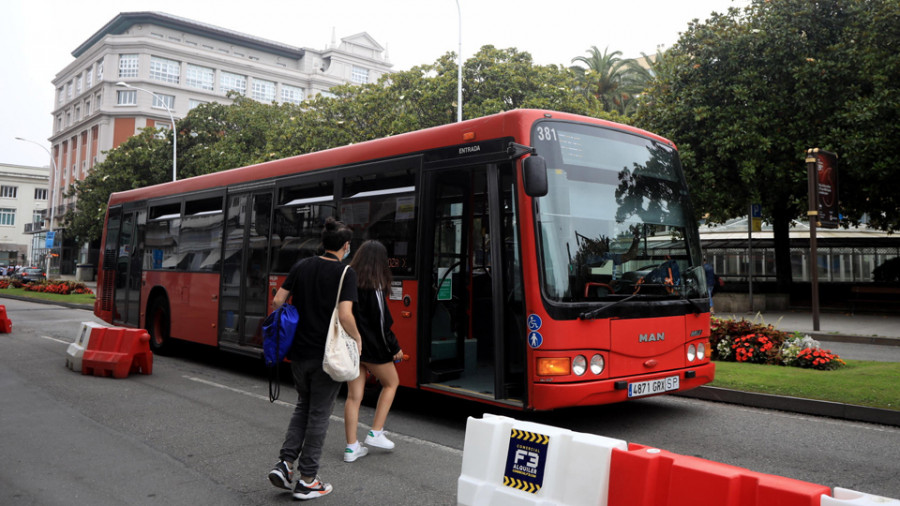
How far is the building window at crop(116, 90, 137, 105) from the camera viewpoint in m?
66.8

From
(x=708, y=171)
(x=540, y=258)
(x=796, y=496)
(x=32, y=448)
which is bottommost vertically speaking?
(x=32, y=448)

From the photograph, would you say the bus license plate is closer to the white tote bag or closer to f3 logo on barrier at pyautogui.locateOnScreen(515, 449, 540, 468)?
the white tote bag

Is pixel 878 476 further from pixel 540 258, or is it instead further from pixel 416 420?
pixel 416 420

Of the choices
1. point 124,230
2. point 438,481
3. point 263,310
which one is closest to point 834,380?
point 438,481

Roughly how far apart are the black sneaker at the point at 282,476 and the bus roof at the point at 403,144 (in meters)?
3.47

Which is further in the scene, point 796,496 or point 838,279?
point 838,279

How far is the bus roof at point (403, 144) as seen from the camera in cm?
645

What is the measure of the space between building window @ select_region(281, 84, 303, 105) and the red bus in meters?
69.6

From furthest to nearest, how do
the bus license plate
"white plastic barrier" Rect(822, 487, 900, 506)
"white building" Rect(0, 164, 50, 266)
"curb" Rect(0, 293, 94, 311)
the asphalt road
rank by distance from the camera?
"white building" Rect(0, 164, 50, 266) → "curb" Rect(0, 293, 94, 311) → the bus license plate → the asphalt road → "white plastic barrier" Rect(822, 487, 900, 506)

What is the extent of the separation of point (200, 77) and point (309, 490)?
240ft

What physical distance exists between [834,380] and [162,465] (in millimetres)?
7516

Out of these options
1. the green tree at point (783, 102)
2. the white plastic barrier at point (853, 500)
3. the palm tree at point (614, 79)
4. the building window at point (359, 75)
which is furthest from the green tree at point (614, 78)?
the building window at point (359, 75)

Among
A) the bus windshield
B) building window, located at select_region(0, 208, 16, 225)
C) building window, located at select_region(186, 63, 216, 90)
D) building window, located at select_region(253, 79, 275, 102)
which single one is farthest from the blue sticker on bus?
building window, located at select_region(0, 208, 16, 225)

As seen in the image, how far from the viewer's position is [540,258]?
6.05 m
